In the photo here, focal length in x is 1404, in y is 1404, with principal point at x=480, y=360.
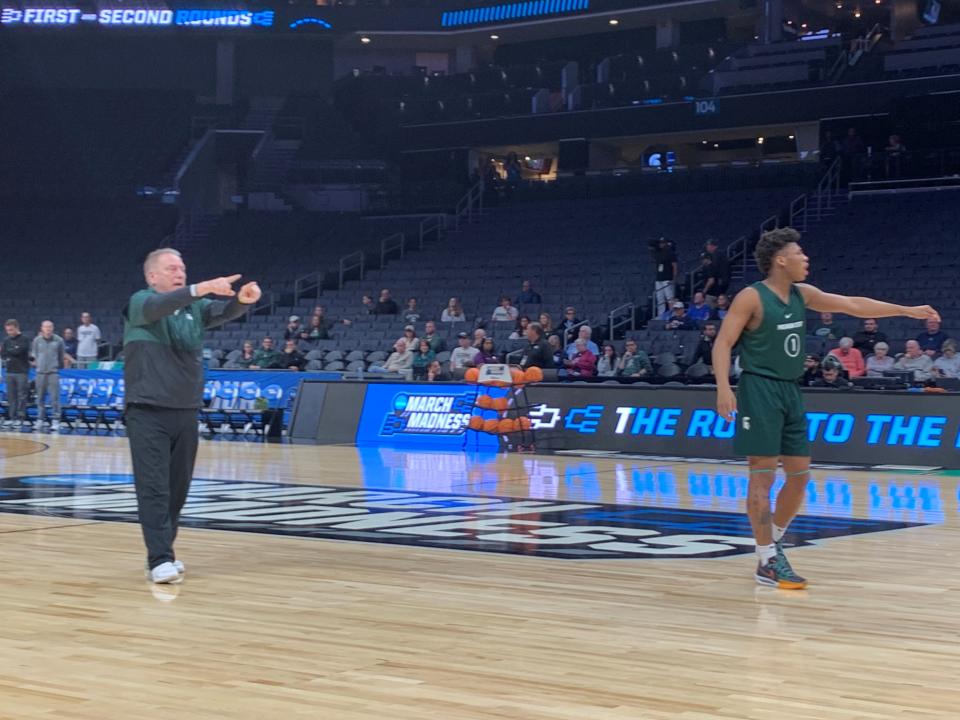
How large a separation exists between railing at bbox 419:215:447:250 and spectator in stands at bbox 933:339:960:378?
18.0 m

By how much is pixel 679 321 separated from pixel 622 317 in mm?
2864

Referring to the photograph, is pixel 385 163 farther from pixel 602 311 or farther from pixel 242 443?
pixel 242 443

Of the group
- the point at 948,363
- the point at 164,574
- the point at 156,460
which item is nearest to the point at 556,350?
the point at 948,363

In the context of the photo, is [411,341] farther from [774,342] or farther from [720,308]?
[774,342]

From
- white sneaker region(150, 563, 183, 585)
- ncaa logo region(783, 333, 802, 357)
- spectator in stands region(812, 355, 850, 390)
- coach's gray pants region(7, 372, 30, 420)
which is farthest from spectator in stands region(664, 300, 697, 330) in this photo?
white sneaker region(150, 563, 183, 585)

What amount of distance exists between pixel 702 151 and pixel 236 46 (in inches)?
585

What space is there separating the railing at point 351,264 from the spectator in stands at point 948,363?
17246 mm

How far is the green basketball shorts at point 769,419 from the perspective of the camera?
7.29 meters

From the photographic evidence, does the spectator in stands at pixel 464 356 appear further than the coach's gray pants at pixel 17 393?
No

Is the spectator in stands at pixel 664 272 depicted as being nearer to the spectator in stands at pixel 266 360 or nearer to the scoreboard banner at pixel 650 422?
the scoreboard banner at pixel 650 422

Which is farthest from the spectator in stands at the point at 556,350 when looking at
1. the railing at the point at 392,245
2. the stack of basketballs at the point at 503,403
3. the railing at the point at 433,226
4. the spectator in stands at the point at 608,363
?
the railing at the point at 433,226

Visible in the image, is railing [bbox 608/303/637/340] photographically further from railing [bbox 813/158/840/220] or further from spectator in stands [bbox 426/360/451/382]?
railing [bbox 813/158/840/220]

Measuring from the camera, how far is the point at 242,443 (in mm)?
20219

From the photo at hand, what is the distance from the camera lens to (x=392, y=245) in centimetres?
3500
